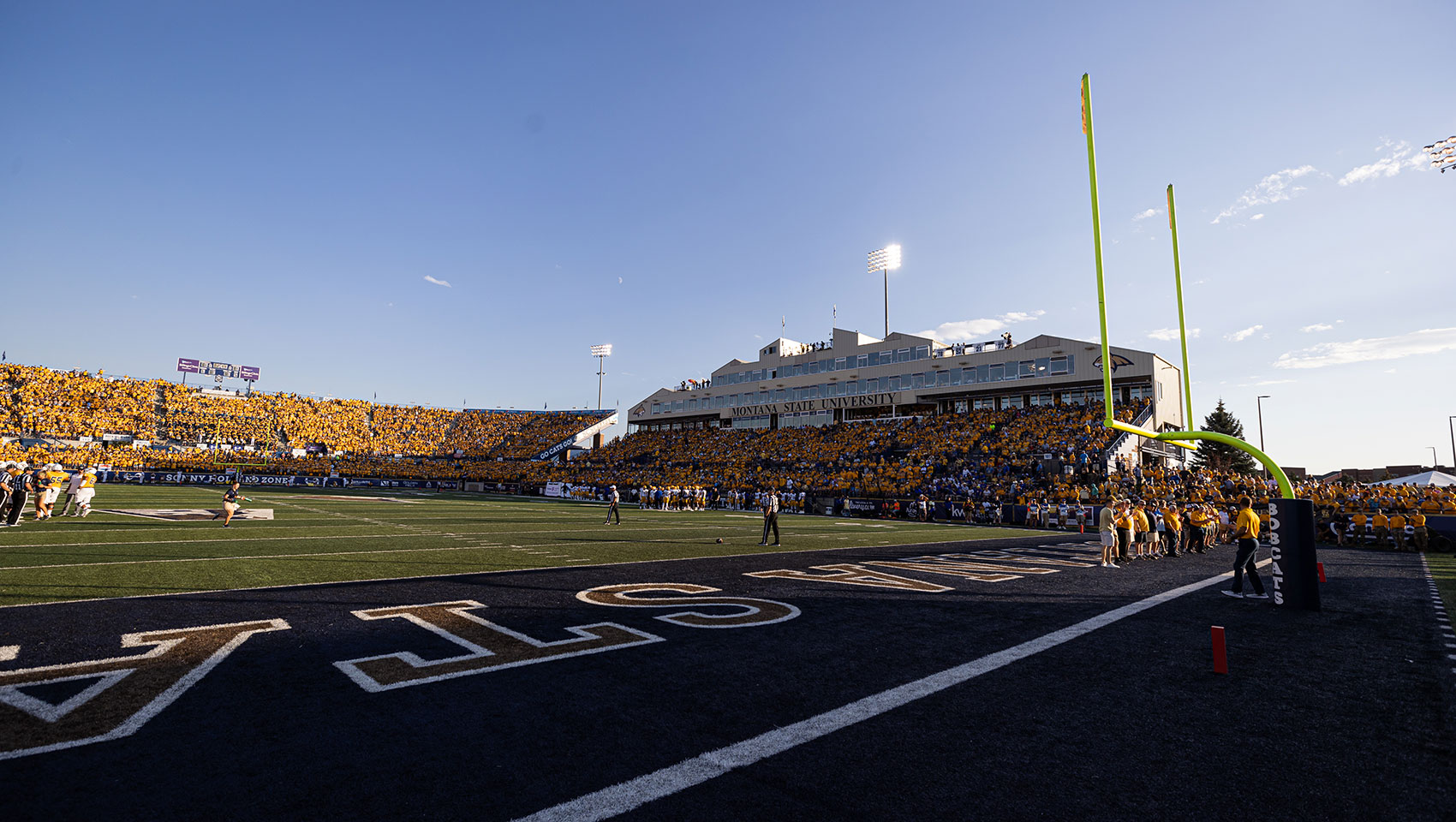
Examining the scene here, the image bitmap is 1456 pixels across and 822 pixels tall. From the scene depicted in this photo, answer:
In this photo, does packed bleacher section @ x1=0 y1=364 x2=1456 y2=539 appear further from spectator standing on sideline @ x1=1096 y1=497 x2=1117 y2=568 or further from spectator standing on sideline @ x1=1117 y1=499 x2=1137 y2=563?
spectator standing on sideline @ x1=1096 y1=497 x2=1117 y2=568

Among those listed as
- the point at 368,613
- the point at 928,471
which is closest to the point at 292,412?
the point at 928,471

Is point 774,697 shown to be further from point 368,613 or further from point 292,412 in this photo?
point 292,412

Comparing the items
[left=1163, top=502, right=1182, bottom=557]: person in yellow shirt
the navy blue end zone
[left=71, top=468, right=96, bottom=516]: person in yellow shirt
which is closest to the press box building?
[left=1163, top=502, right=1182, bottom=557]: person in yellow shirt

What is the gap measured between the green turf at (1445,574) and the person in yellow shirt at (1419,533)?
16.8 inches

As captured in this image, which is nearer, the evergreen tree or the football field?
the football field

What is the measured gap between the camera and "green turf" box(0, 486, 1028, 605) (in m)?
9.48

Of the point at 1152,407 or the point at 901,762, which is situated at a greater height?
the point at 1152,407

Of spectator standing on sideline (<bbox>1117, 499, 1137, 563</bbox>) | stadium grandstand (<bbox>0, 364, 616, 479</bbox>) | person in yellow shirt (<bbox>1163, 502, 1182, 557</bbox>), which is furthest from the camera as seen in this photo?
stadium grandstand (<bbox>0, 364, 616, 479</bbox>)

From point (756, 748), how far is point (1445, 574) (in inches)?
734

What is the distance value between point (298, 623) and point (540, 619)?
8.16 ft

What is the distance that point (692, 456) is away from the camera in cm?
5503

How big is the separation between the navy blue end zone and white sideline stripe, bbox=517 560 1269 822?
0.09 meters

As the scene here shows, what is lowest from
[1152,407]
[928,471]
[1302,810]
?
[1302,810]

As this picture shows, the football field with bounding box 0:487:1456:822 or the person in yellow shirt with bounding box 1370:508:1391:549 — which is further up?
the person in yellow shirt with bounding box 1370:508:1391:549
